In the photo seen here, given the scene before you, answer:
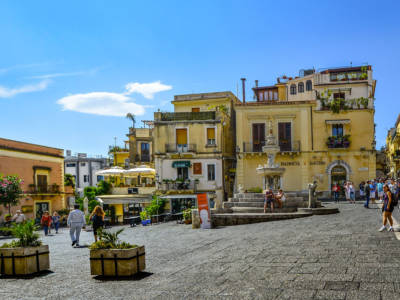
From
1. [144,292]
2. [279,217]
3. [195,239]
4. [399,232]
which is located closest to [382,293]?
[144,292]

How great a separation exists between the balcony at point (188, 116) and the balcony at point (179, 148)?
2.16 meters

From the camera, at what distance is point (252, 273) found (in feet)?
27.4

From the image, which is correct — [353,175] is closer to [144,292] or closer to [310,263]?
[310,263]

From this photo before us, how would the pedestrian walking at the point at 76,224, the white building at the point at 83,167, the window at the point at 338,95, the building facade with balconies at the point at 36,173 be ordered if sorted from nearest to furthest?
the pedestrian walking at the point at 76,224
the building facade with balconies at the point at 36,173
the window at the point at 338,95
the white building at the point at 83,167

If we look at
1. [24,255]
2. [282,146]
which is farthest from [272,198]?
[282,146]

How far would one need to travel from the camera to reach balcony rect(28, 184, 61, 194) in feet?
116

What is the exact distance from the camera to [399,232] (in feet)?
41.5

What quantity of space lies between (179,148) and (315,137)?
11.0m

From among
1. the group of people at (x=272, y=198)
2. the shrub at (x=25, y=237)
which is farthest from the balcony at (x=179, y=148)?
the shrub at (x=25, y=237)

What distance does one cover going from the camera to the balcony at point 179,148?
128 feet

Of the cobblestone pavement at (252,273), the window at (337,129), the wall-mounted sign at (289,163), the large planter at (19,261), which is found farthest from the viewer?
Answer: the wall-mounted sign at (289,163)

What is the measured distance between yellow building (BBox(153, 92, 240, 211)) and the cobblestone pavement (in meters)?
25.5

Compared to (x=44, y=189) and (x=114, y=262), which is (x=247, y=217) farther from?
(x=44, y=189)

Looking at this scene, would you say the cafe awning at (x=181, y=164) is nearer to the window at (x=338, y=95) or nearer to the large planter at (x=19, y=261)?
the window at (x=338, y=95)
